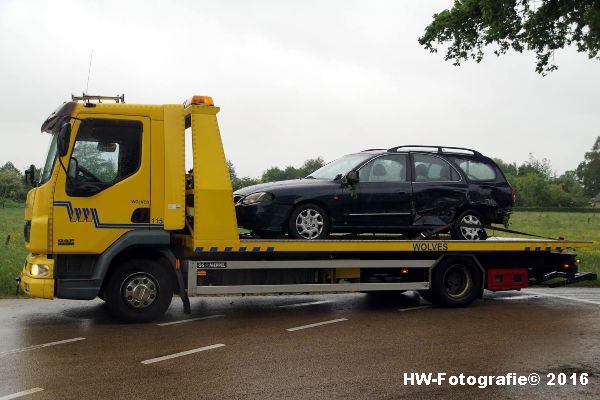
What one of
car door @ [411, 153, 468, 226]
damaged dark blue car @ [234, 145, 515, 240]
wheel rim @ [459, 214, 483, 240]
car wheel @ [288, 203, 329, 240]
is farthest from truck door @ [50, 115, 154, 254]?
wheel rim @ [459, 214, 483, 240]

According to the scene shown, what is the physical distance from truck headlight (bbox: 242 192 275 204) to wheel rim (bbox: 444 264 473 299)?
10.5 feet

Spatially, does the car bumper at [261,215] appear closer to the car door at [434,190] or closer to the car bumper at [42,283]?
the car door at [434,190]

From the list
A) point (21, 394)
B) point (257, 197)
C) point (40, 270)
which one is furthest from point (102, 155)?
point (21, 394)

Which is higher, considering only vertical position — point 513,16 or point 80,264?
point 513,16

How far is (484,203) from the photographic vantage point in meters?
10.3

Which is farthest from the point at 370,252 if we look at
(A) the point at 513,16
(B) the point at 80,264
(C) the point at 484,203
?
(A) the point at 513,16

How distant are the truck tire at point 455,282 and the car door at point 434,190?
69 centimetres

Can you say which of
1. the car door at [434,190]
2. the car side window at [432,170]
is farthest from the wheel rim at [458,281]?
the car side window at [432,170]

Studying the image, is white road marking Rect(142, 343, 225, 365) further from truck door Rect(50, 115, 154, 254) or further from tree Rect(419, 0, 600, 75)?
tree Rect(419, 0, 600, 75)

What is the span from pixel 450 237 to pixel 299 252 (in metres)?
2.68

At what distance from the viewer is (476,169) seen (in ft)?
34.5

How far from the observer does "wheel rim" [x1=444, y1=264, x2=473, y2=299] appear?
10188 mm

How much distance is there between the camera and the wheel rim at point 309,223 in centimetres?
911

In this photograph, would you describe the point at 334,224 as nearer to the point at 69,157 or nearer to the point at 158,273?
the point at 158,273
